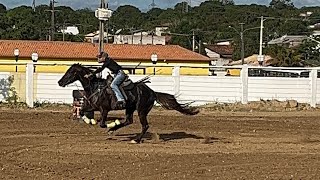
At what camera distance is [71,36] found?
4242 inches

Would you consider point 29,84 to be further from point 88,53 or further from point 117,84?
point 88,53

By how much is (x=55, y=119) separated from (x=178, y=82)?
7.03 metres

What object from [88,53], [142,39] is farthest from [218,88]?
[142,39]

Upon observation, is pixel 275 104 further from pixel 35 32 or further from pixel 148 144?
pixel 35 32

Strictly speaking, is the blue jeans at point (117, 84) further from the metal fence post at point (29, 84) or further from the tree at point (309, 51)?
the tree at point (309, 51)

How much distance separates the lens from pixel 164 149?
46.3 ft

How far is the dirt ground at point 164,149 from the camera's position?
11.1m

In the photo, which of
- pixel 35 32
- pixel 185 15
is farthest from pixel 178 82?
pixel 185 15

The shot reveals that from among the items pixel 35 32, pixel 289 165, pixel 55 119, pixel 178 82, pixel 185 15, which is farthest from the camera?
pixel 185 15

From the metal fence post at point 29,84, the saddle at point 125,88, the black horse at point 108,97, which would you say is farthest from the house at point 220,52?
the saddle at point 125,88

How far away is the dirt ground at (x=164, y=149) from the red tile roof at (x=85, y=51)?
121ft

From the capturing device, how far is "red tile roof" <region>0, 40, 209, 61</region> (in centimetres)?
5862

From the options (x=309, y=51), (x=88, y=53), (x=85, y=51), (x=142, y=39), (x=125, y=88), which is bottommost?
(x=125, y=88)

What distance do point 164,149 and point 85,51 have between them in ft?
153
